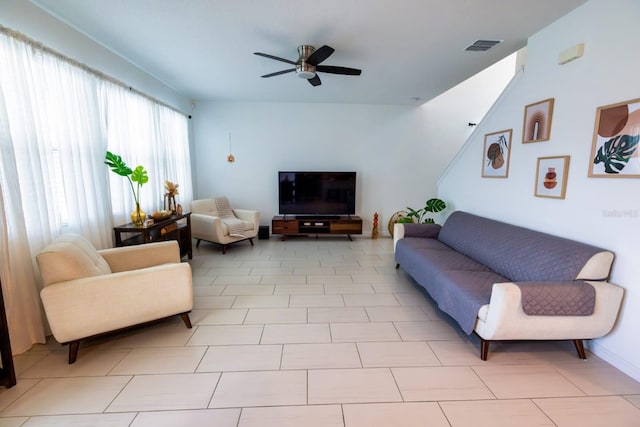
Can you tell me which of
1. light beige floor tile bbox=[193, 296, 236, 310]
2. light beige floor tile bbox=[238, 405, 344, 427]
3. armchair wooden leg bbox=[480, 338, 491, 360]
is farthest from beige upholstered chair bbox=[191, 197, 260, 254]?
armchair wooden leg bbox=[480, 338, 491, 360]

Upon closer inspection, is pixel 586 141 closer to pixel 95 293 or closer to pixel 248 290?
pixel 248 290

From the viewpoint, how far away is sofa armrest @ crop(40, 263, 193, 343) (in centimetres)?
186

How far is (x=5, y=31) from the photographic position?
1.93 metres

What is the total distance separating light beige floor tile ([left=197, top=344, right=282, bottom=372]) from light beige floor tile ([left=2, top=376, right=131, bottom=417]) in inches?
19.4

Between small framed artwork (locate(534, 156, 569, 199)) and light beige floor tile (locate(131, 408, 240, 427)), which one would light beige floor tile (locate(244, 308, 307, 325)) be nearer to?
light beige floor tile (locate(131, 408, 240, 427))

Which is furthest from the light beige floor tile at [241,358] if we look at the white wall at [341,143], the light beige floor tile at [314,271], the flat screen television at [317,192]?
the white wall at [341,143]

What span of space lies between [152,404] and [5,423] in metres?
0.70

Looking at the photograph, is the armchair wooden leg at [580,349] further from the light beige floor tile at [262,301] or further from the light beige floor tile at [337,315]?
the light beige floor tile at [262,301]

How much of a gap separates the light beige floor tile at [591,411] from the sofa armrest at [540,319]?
37cm

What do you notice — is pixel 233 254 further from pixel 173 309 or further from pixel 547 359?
pixel 547 359

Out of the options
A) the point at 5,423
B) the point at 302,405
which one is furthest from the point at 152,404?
the point at 302,405

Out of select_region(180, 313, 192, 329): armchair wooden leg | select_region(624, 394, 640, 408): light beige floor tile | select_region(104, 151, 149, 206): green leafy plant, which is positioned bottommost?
select_region(624, 394, 640, 408): light beige floor tile

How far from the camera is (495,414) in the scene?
155 cm

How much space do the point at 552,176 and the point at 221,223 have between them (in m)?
4.12
